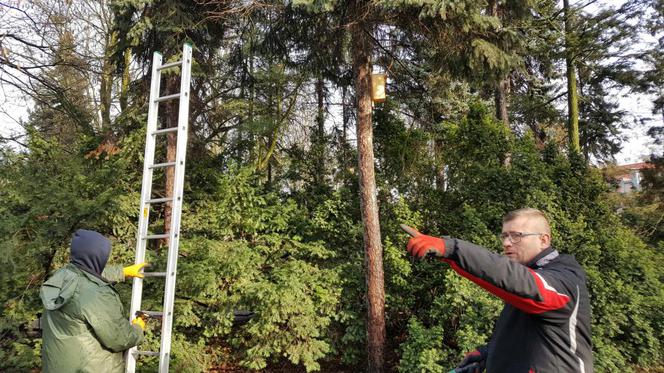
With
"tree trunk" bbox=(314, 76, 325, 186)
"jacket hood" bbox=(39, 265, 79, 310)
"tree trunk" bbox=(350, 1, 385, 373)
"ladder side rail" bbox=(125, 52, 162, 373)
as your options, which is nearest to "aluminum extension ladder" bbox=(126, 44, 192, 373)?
"ladder side rail" bbox=(125, 52, 162, 373)

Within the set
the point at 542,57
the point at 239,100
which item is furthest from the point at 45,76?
the point at 542,57

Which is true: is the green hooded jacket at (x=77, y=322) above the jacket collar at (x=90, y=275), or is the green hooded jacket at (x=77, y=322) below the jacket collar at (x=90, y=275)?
Result: below

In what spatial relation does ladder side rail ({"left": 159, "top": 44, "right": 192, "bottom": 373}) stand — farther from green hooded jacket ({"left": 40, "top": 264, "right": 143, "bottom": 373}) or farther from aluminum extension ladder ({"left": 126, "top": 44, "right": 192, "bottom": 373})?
green hooded jacket ({"left": 40, "top": 264, "right": 143, "bottom": 373})

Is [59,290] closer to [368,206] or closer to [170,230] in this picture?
[170,230]

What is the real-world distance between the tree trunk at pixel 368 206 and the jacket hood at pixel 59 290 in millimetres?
5908

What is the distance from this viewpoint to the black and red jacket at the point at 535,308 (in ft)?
5.38

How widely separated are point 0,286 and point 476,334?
6.91m

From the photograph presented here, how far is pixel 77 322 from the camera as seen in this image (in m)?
2.80

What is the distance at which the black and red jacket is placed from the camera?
164cm

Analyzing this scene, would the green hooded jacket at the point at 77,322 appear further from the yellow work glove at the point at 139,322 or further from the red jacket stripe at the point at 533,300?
the red jacket stripe at the point at 533,300

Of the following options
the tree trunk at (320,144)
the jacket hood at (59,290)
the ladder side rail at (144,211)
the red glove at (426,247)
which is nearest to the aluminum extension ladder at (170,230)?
the ladder side rail at (144,211)

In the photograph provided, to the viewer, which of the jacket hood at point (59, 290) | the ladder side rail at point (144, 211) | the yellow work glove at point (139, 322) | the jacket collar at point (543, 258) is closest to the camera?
the jacket collar at point (543, 258)

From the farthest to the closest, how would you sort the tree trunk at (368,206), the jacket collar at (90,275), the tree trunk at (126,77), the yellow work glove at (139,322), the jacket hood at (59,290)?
the tree trunk at (126,77) < the tree trunk at (368,206) < the yellow work glove at (139,322) < the jacket collar at (90,275) < the jacket hood at (59,290)

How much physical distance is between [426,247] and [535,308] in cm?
54
